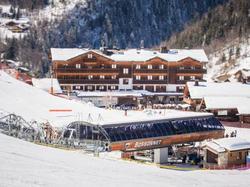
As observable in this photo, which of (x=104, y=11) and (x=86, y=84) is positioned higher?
(x=104, y=11)

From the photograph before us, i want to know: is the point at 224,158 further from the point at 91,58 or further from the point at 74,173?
the point at 91,58

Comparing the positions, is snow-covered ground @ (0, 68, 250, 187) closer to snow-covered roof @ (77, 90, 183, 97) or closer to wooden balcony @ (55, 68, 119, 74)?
snow-covered roof @ (77, 90, 183, 97)

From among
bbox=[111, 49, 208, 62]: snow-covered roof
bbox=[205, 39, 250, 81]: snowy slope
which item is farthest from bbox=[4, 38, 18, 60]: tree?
bbox=[111, 49, 208, 62]: snow-covered roof

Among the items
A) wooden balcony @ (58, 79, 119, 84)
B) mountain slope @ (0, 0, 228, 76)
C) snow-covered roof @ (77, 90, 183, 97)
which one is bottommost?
snow-covered roof @ (77, 90, 183, 97)

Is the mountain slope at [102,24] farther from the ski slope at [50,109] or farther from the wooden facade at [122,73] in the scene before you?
the ski slope at [50,109]

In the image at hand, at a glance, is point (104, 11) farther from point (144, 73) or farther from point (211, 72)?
point (144, 73)

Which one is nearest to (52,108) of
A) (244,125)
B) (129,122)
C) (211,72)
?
(129,122)
